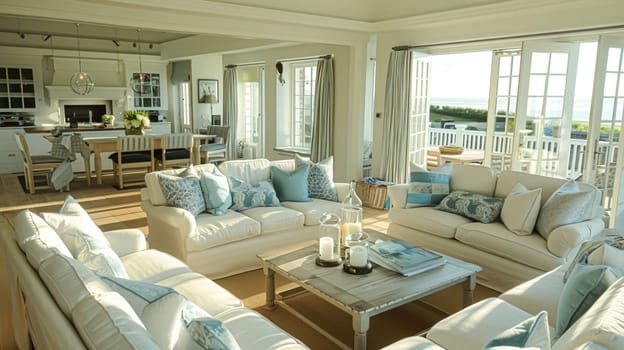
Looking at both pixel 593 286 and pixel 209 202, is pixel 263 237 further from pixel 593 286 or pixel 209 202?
pixel 593 286

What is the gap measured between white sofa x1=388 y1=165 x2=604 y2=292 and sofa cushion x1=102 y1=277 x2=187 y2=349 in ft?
9.52

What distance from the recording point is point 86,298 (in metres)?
1.53

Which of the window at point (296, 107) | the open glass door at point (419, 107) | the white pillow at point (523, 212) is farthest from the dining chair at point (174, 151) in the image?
the white pillow at point (523, 212)

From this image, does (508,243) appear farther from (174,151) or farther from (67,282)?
(174,151)

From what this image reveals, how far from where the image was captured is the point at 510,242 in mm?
3656

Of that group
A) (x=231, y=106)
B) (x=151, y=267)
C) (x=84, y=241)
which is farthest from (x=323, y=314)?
(x=231, y=106)

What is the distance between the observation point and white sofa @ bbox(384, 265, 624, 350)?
145 cm

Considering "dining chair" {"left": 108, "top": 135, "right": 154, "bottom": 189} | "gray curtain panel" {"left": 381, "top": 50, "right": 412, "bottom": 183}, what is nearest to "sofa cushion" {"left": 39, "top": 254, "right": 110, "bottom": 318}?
"gray curtain panel" {"left": 381, "top": 50, "right": 412, "bottom": 183}

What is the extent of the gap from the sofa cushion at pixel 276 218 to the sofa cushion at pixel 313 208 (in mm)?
74

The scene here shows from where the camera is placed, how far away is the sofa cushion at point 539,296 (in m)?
2.47

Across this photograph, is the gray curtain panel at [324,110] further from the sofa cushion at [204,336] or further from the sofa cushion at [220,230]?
the sofa cushion at [204,336]

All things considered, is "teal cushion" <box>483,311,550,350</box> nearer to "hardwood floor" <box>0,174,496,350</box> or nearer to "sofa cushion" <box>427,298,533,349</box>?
"sofa cushion" <box>427,298,533,349</box>

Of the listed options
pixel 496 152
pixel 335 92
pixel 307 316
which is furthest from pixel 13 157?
pixel 496 152

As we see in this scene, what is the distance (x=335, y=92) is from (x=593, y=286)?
553 centimetres
